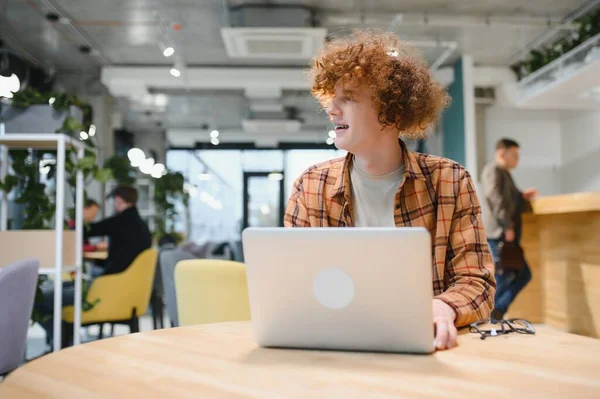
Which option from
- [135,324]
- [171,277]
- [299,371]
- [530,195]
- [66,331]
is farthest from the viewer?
[530,195]

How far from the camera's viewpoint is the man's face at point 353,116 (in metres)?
1.67

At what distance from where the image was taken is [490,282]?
60.7 inches

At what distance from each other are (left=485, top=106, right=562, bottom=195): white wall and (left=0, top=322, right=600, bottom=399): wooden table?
9.60 m

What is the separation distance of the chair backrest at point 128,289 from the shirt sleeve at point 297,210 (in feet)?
7.76

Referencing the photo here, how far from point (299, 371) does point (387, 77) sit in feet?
3.26

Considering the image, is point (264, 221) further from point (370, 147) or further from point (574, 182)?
point (370, 147)

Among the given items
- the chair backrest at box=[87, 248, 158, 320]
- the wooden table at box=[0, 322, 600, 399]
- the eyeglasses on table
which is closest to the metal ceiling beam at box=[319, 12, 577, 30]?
the chair backrest at box=[87, 248, 158, 320]

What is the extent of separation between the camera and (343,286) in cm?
103

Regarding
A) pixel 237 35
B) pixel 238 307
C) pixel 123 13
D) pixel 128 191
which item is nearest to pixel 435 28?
pixel 237 35

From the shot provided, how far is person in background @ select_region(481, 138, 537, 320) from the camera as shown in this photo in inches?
201

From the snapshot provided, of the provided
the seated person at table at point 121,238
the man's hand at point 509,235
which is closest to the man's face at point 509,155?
the man's hand at point 509,235

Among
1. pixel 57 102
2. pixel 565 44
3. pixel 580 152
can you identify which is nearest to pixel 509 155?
pixel 565 44

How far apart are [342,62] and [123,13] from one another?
20.4 feet

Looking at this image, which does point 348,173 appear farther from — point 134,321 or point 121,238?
point 121,238
